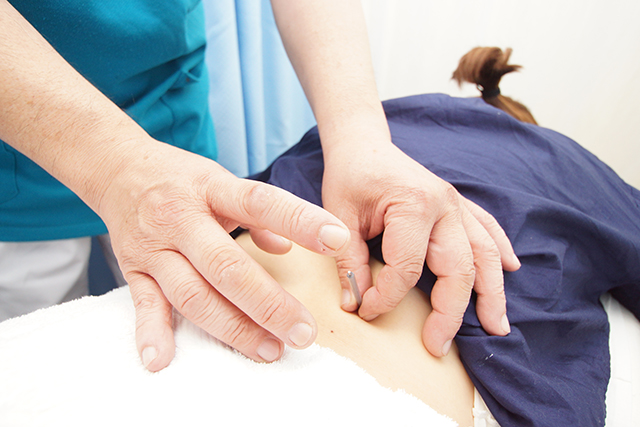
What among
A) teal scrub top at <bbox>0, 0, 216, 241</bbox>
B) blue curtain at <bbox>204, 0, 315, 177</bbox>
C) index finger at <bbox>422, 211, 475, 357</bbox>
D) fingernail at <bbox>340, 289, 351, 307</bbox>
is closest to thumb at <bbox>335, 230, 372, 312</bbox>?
fingernail at <bbox>340, 289, 351, 307</bbox>

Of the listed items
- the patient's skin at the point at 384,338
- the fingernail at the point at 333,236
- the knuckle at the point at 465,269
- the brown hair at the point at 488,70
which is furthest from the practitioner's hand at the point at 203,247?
the brown hair at the point at 488,70

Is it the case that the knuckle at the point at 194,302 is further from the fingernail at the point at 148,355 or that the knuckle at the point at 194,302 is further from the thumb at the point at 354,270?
the thumb at the point at 354,270

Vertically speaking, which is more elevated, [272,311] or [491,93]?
[491,93]

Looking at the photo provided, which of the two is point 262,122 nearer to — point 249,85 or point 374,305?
point 249,85

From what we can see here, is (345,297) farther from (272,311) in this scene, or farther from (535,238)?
(535,238)

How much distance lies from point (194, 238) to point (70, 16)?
0.50 m

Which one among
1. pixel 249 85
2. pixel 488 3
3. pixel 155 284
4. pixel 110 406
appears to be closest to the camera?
pixel 110 406

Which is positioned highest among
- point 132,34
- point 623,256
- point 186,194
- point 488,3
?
point 488,3

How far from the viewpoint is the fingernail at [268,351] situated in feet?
1.49

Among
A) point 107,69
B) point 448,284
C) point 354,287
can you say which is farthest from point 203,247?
point 107,69

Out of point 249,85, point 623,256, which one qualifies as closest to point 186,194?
point 623,256

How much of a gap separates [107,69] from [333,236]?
A: 61cm

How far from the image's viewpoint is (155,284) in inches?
19.2

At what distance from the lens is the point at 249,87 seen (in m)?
1.43
